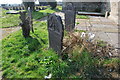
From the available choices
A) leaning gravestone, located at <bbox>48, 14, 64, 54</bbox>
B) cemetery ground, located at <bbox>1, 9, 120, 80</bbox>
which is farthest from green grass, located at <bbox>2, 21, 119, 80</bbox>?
leaning gravestone, located at <bbox>48, 14, 64, 54</bbox>

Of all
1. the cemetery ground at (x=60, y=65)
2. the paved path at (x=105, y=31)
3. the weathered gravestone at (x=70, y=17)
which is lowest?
the cemetery ground at (x=60, y=65)

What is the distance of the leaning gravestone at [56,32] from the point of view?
10.1 feet

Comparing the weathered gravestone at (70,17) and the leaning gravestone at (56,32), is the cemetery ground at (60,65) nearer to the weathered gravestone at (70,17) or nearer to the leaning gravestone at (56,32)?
the leaning gravestone at (56,32)

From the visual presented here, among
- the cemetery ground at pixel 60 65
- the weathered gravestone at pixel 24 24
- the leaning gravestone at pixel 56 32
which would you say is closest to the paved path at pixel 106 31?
the cemetery ground at pixel 60 65

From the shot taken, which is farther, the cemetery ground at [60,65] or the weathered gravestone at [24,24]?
the weathered gravestone at [24,24]

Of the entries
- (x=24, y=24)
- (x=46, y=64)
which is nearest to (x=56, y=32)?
(x=46, y=64)

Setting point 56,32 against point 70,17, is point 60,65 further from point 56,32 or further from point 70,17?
point 70,17

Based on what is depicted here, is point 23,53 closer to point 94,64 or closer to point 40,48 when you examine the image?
point 40,48

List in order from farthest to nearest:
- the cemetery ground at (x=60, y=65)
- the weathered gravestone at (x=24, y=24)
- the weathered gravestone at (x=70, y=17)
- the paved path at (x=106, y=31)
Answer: the weathered gravestone at (x=70, y=17), the weathered gravestone at (x=24, y=24), the paved path at (x=106, y=31), the cemetery ground at (x=60, y=65)

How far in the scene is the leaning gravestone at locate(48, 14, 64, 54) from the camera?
309 centimetres

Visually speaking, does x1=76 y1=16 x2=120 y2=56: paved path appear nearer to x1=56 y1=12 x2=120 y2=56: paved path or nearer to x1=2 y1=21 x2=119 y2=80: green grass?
x1=56 y1=12 x2=120 y2=56: paved path

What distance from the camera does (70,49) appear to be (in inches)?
125

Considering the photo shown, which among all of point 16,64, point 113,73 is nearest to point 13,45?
point 16,64

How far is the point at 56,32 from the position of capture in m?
3.32
